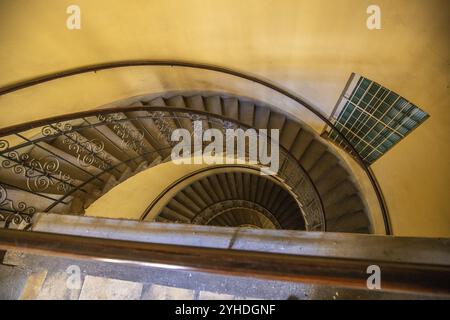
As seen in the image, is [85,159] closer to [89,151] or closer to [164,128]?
[89,151]

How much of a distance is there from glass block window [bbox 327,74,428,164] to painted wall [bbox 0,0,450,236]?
0.45 feet

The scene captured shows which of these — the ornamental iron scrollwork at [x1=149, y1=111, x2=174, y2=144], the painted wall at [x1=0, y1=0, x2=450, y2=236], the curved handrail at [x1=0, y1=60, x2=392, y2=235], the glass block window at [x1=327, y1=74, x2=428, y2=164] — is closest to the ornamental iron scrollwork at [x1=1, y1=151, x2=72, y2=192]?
the painted wall at [x1=0, y1=0, x2=450, y2=236]

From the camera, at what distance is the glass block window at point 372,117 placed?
3523mm

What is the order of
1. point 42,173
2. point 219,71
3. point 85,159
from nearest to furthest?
point 42,173, point 85,159, point 219,71

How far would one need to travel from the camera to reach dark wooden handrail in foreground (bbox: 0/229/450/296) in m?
0.89

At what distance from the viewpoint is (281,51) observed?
400cm

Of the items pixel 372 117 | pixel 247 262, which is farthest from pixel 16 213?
pixel 372 117

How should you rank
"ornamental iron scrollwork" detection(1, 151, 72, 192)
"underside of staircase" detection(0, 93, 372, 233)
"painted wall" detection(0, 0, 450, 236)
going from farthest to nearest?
"underside of staircase" detection(0, 93, 372, 233)
"ornamental iron scrollwork" detection(1, 151, 72, 192)
"painted wall" detection(0, 0, 450, 236)

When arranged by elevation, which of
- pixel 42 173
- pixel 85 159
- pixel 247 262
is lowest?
pixel 247 262

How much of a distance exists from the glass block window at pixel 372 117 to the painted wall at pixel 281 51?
5.4 inches

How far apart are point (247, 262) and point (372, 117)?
3.76 meters

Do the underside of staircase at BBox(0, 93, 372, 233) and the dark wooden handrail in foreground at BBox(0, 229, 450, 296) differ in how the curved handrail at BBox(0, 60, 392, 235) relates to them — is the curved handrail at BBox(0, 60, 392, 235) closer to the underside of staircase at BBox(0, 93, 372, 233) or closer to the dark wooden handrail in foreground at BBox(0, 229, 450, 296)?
the underside of staircase at BBox(0, 93, 372, 233)

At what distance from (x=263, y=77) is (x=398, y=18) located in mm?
2247

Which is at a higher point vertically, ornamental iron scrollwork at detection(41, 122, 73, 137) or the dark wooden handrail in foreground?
ornamental iron scrollwork at detection(41, 122, 73, 137)
